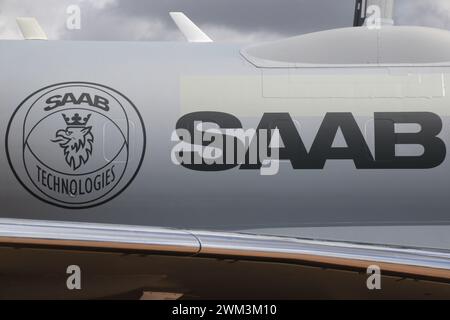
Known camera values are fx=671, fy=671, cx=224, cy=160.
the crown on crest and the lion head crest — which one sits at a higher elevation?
the crown on crest

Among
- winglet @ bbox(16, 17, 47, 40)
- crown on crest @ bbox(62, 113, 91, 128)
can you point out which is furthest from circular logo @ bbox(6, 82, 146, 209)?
winglet @ bbox(16, 17, 47, 40)

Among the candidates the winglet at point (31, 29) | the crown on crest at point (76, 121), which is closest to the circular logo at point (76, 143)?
the crown on crest at point (76, 121)

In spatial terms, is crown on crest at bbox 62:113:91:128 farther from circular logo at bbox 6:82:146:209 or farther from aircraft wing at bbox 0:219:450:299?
aircraft wing at bbox 0:219:450:299

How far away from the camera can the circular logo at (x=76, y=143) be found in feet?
16.8

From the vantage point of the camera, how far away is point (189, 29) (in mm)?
7523

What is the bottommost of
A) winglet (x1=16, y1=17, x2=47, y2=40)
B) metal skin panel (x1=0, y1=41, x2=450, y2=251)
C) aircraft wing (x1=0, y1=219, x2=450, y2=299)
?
aircraft wing (x1=0, y1=219, x2=450, y2=299)

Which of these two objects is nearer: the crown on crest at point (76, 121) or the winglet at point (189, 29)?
the crown on crest at point (76, 121)

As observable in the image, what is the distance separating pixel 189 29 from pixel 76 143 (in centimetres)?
281

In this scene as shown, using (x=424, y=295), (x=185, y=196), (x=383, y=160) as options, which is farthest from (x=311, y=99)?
(x=424, y=295)

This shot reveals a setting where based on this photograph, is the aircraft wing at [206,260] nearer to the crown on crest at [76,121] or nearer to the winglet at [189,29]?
the crown on crest at [76,121]

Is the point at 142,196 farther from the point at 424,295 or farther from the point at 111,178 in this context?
the point at 424,295

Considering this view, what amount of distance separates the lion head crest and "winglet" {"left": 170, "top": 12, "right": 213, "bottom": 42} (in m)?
2.43

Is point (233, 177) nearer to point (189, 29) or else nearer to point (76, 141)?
point (76, 141)

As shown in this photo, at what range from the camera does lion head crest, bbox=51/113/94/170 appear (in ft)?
16.8
